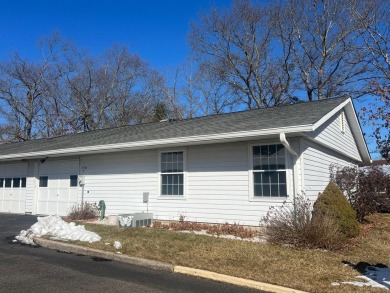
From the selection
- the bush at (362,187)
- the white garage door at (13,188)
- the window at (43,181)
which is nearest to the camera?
the bush at (362,187)

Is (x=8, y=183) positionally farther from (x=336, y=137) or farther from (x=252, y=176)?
(x=336, y=137)

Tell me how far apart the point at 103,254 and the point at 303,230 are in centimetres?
470

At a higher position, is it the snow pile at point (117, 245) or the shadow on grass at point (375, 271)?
the snow pile at point (117, 245)

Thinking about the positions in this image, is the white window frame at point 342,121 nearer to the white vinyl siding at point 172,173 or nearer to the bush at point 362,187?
the bush at point 362,187

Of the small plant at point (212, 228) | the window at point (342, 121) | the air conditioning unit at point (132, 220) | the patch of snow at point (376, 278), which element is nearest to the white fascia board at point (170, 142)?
the air conditioning unit at point (132, 220)

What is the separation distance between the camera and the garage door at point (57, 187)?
15.6 m

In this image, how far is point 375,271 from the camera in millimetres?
6758

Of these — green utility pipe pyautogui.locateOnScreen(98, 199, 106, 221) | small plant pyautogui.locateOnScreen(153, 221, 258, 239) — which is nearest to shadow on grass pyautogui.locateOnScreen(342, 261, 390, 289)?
small plant pyautogui.locateOnScreen(153, 221, 258, 239)

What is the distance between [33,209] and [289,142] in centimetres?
1266

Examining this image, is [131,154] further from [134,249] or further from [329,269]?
[329,269]

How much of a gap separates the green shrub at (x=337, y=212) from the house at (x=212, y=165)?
1.87 feet

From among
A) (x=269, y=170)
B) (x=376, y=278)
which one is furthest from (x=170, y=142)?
(x=376, y=278)

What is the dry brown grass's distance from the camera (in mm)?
6258

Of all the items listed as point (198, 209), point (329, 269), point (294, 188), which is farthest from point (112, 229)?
point (329, 269)
